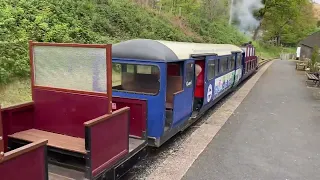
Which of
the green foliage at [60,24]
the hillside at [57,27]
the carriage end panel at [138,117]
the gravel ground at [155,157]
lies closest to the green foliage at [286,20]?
the hillside at [57,27]

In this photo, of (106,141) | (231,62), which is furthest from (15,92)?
(231,62)

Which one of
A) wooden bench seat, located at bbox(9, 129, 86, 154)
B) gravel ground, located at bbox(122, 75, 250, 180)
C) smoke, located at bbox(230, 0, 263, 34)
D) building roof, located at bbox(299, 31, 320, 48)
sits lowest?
gravel ground, located at bbox(122, 75, 250, 180)

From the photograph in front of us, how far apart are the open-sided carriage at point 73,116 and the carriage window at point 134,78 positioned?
1.48 meters

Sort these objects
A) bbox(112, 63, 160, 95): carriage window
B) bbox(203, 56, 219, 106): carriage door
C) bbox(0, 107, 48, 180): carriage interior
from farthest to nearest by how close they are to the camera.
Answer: bbox(203, 56, 219, 106): carriage door, bbox(112, 63, 160, 95): carriage window, bbox(0, 107, 48, 180): carriage interior

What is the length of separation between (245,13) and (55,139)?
4999 centimetres

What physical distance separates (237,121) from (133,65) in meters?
3.94

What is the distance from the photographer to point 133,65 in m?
5.62

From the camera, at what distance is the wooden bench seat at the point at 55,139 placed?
3741 millimetres

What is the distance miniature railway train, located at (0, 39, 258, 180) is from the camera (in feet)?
11.2

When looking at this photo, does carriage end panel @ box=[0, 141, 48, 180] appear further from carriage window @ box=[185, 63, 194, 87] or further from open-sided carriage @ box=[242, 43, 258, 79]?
open-sided carriage @ box=[242, 43, 258, 79]

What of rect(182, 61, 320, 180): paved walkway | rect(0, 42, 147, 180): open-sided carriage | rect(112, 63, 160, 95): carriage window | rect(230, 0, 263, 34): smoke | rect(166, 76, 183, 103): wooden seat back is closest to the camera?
rect(0, 42, 147, 180): open-sided carriage

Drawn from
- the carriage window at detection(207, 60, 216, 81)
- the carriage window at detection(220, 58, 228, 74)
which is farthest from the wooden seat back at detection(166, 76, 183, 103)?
the carriage window at detection(220, 58, 228, 74)

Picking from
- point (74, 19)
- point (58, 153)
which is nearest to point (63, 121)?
point (58, 153)

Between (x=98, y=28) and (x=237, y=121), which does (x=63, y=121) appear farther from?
(x=98, y=28)
